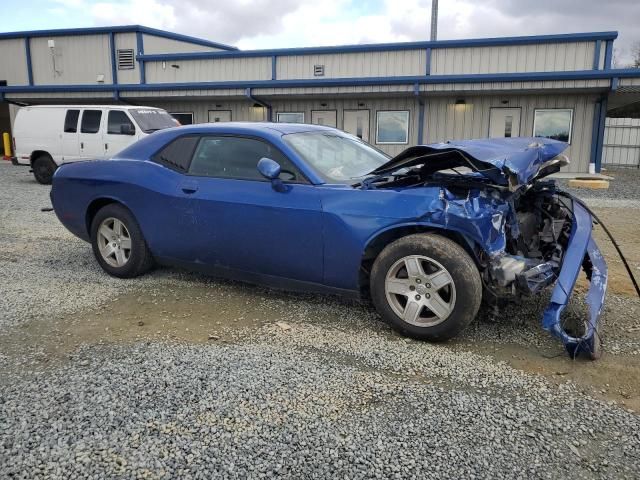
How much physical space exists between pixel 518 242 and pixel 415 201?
929mm

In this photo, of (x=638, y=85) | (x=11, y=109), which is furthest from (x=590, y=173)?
(x=11, y=109)

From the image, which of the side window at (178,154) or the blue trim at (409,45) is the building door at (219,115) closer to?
the blue trim at (409,45)

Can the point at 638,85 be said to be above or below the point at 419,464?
above

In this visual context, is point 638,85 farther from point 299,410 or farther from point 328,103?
point 299,410

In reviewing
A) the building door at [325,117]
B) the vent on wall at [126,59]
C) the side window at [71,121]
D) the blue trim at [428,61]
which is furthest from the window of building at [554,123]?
the vent on wall at [126,59]

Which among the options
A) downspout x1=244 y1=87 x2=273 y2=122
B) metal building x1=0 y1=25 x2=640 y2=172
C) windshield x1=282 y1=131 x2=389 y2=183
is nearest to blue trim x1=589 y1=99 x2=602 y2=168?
metal building x1=0 y1=25 x2=640 y2=172

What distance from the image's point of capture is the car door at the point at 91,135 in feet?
42.4

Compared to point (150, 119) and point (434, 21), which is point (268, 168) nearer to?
point (150, 119)

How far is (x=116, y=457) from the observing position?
2.47m

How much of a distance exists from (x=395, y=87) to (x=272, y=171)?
1412 centimetres

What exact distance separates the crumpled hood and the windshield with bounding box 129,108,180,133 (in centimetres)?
1008

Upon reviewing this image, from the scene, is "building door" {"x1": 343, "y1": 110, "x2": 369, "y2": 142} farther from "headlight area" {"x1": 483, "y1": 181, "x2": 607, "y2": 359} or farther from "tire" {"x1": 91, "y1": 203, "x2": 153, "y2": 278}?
"headlight area" {"x1": 483, "y1": 181, "x2": 607, "y2": 359}

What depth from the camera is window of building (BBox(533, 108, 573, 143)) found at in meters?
17.2

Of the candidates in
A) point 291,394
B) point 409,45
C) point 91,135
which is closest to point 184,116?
point 91,135
